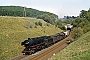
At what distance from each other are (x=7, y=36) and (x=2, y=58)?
565 inches

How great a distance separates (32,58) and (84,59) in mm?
16768

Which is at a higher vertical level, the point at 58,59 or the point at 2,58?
the point at 58,59

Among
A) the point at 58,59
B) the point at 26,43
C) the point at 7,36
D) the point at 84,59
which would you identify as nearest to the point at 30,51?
the point at 26,43

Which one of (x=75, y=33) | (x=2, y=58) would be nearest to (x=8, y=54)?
(x=2, y=58)

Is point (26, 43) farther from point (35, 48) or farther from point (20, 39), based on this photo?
point (20, 39)

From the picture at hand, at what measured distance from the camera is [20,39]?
180 feet

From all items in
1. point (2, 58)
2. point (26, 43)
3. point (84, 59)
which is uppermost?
point (84, 59)

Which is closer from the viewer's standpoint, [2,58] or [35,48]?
[2,58]

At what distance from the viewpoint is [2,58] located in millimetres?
39250

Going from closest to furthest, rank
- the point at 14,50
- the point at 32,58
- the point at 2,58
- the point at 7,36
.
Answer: the point at 32,58
the point at 2,58
the point at 14,50
the point at 7,36

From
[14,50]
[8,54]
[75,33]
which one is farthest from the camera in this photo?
[75,33]

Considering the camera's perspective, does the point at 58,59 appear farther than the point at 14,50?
No

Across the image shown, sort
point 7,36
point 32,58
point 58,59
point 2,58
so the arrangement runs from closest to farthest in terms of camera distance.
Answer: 1. point 58,59
2. point 32,58
3. point 2,58
4. point 7,36

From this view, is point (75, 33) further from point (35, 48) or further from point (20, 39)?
point (35, 48)
